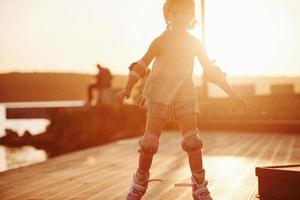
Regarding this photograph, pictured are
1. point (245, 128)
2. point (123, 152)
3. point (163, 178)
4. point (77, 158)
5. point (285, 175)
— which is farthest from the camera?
point (245, 128)

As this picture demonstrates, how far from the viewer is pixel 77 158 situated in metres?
7.75

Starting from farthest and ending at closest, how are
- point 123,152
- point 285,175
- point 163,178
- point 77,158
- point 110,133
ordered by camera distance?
1. point 110,133
2. point 123,152
3. point 77,158
4. point 163,178
5. point 285,175

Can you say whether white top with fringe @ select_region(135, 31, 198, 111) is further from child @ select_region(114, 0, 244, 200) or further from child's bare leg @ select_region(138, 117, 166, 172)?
child's bare leg @ select_region(138, 117, 166, 172)

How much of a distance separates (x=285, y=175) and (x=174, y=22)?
1.42m

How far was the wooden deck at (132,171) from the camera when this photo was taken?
4656mm

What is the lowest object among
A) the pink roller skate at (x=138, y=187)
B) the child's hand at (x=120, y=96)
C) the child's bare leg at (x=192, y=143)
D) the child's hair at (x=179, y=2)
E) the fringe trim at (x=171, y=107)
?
the pink roller skate at (x=138, y=187)

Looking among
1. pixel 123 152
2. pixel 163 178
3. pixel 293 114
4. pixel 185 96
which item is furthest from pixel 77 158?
pixel 293 114

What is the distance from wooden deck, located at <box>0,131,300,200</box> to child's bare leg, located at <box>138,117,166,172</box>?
729mm

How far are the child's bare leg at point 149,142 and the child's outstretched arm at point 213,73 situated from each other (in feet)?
1.70

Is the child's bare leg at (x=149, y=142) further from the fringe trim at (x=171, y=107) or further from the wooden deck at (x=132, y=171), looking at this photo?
the wooden deck at (x=132, y=171)

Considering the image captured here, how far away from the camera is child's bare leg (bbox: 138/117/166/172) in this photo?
365 centimetres

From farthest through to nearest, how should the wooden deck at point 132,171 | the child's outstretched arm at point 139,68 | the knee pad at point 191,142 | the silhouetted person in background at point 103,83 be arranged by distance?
the silhouetted person in background at point 103,83 → the wooden deck at point 132,171 → the child's outstretched arm at point 139,68 → the knee pad at point 191,142

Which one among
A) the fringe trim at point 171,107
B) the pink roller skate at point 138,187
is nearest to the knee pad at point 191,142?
the fringe trim at point 171,107

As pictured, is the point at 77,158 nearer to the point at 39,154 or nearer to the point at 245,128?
the point at 245,128
